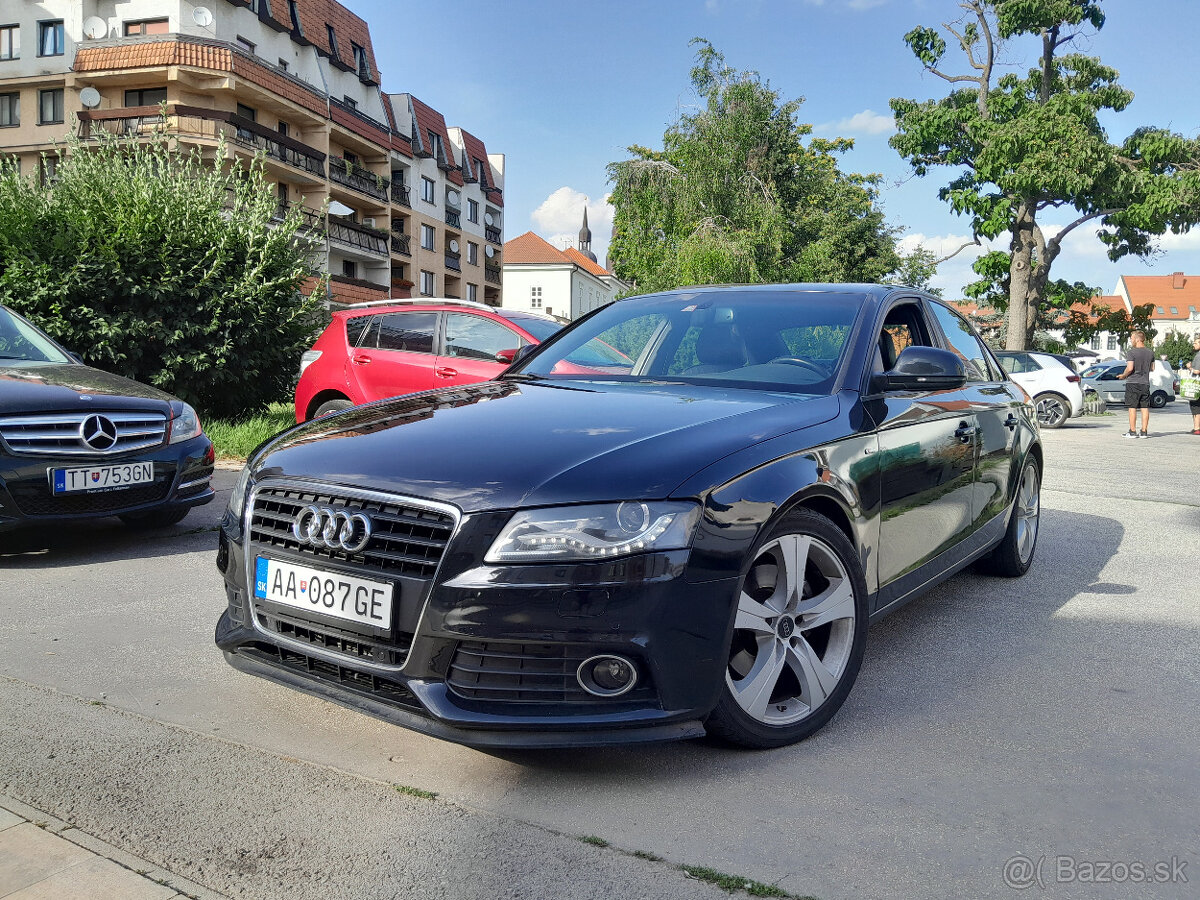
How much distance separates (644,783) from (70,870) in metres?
1.42

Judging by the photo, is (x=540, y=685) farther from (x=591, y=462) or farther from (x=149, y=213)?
(x=149, y=213)

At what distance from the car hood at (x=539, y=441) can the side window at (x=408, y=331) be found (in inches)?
227

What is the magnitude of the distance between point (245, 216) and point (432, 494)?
1093cm

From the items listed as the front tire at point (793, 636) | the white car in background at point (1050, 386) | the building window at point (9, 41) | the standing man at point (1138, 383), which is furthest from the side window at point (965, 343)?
the building window at point (9, 41)

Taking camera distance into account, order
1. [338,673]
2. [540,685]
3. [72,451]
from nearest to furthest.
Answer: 1. [540,685]
2. [338,673]
3. [72,451]

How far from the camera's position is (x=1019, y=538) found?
545 centimetres

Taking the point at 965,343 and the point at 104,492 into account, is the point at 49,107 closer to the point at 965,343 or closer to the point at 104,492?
the point at 104,492

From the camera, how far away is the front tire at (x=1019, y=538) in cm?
534

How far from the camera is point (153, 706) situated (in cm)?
331

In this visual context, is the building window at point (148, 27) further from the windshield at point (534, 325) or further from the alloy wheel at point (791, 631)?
the alloy wheel at point (791, 631)

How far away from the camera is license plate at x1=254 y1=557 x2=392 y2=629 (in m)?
2.65

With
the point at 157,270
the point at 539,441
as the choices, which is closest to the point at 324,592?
the point at 539,441

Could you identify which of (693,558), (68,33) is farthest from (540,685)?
(68,33)

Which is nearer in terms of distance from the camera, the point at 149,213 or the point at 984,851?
the point at 984,851
